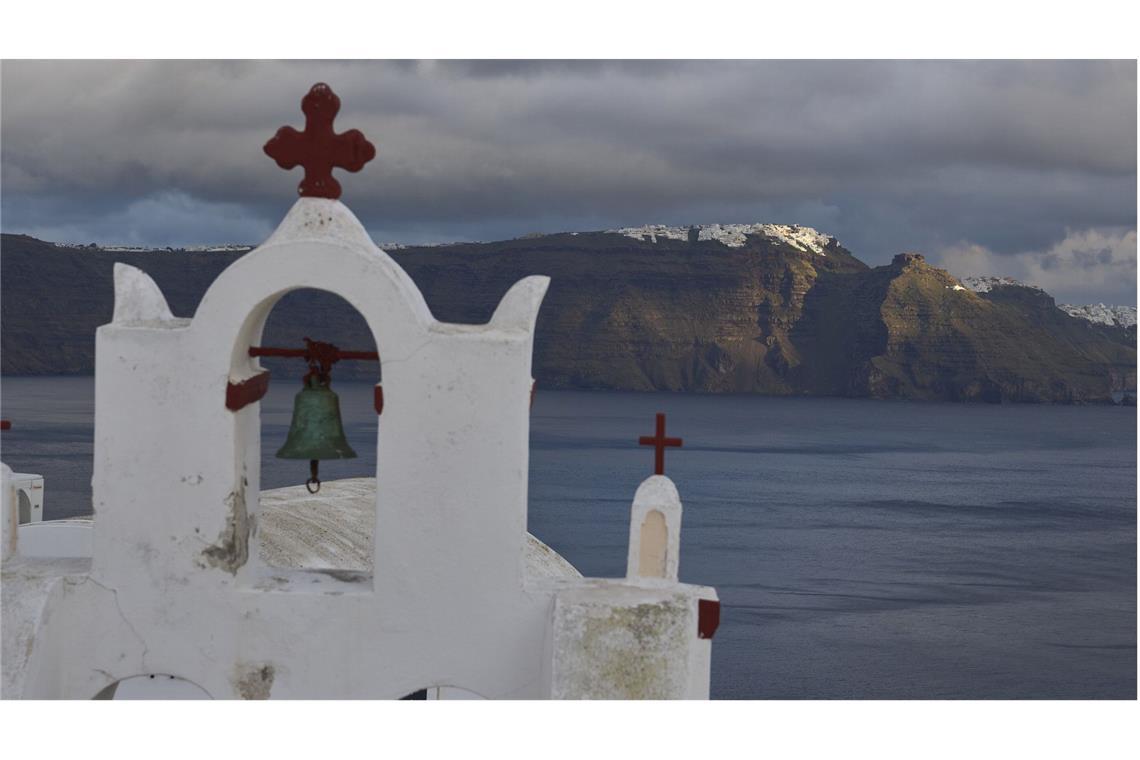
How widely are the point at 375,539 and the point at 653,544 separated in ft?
6.43

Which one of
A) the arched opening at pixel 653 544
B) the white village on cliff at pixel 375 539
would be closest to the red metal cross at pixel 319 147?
the white village on cliff at pixel 375 539

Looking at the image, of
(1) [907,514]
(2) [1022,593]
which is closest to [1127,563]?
(2) [1022,593]

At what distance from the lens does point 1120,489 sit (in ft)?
396

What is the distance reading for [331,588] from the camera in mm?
8961

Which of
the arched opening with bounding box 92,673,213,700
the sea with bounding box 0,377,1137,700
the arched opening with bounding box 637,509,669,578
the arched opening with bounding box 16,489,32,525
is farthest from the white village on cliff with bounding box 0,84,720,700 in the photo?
the sea with bounding box 0,377,1137,700

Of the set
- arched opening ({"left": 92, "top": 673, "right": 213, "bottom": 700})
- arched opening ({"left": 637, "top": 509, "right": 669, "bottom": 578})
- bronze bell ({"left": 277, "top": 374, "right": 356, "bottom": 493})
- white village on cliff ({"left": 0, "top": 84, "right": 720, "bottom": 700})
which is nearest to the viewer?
white village on cliff ({"left": 0, "top": 84, "right": 720, "bottom": 700})

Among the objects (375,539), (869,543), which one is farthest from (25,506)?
(869,543)

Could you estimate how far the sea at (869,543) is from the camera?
5284 cm

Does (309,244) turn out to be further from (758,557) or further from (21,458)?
(21,458)

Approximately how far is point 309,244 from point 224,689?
10.2 ft

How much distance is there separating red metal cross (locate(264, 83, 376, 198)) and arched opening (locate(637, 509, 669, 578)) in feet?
10.4

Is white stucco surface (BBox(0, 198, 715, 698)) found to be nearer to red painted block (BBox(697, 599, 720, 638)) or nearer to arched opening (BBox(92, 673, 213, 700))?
red painted block (BBox(697, 599, 720, 638))

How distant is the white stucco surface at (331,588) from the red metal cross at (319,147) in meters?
0.17

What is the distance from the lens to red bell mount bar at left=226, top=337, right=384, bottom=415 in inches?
345
